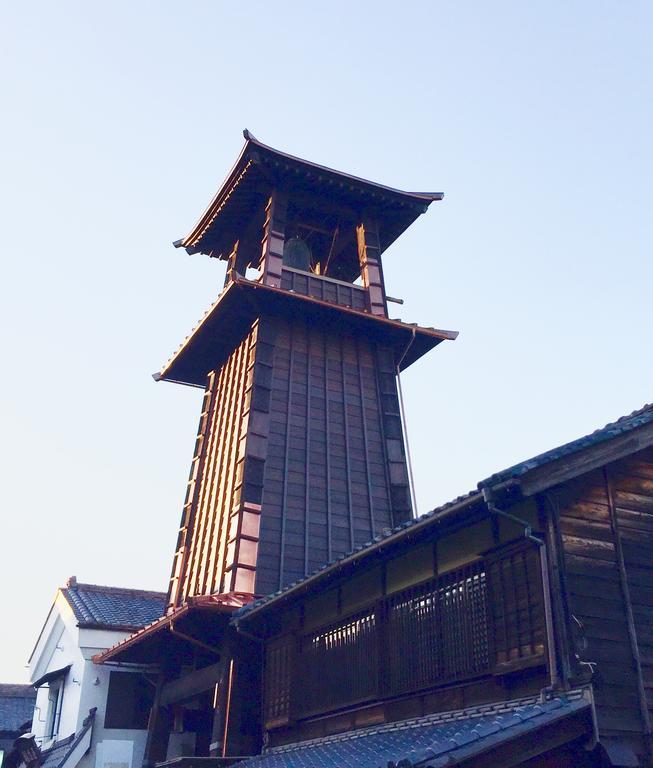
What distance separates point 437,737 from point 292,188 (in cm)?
1535

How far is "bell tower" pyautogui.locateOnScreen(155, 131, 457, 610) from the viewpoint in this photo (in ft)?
58.3

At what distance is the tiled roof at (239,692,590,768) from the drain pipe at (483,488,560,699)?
196mm

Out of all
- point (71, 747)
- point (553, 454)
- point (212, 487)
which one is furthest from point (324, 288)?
point (553, 454)

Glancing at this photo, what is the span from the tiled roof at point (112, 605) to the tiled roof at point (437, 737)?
10919mm

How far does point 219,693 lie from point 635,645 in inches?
324

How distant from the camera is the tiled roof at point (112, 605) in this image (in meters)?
22.3

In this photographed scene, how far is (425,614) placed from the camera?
10.7 meters

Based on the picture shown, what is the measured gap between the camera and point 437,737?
8.87 m

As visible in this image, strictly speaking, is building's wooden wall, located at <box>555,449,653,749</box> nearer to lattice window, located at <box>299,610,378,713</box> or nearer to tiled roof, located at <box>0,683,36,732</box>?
lattice window, located at <box>299,610,378,713</box>

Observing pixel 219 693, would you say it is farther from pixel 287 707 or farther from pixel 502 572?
pixel 502 572

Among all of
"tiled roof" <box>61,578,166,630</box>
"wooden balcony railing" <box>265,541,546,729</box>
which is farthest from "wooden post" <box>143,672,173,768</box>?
"wooden balcony railing" <box>265,541,546,729</box>

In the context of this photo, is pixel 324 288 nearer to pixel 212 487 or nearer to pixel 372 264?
pixel 372 264

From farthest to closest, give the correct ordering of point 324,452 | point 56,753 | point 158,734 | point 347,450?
point 56,753 → point 347,450 → point 324,452 → point 158,734

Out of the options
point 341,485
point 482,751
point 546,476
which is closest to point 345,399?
point 341,485
